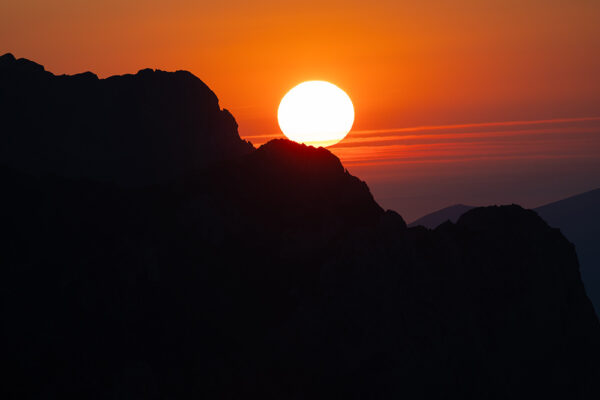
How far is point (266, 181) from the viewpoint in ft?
344

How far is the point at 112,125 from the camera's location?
12925 cm

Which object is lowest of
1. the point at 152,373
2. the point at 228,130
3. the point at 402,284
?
the point at 152,373

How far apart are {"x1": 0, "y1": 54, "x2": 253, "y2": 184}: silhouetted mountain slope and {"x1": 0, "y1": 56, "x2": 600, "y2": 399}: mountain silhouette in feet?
62.1

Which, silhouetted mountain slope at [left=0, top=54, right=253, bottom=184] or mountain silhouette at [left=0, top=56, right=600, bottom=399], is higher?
silhouetted mountain slope at [left=0, top=54, right=253, bottom=184]

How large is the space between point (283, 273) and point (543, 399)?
38.5 m

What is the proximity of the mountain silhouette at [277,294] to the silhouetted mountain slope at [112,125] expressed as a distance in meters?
18.9

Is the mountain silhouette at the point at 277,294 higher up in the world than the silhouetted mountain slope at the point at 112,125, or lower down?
lower down

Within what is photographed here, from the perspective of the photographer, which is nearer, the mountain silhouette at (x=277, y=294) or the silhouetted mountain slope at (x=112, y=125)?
the mountain silhouette at (x=277, y=294)

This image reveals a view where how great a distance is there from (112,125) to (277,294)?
5074 cm

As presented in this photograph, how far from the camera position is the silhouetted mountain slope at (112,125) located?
12244cm

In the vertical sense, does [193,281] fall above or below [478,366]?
above

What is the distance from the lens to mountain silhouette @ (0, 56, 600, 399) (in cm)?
8662

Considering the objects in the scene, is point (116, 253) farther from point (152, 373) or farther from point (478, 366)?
point (478, 366)

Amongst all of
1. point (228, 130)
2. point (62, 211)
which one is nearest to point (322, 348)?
point (62, 211)
